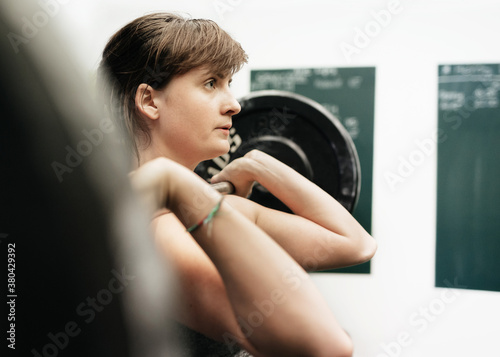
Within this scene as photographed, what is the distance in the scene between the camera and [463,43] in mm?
1706

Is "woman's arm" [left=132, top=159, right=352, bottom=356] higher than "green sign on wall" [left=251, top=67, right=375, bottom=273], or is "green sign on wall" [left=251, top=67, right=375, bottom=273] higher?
"green sign on wall" [left=251, top=67, right=375, bottom=273]

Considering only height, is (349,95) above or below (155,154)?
above

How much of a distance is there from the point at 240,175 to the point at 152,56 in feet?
0.84

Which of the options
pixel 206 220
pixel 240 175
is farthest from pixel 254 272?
pixel 240 175

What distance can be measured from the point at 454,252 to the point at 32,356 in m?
1.71

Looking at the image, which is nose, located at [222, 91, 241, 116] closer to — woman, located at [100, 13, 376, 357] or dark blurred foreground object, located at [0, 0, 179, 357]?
woman, located at [100, 13, 376, 357]

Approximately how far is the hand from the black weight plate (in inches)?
16.0

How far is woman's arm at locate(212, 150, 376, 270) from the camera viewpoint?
0.81m

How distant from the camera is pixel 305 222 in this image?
825 millimetres

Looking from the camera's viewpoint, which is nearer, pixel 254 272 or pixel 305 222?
pixel 254 272

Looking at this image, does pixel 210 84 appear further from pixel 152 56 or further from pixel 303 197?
pixel 303 197

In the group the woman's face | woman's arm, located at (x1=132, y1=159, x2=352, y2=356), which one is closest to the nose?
the woman's face

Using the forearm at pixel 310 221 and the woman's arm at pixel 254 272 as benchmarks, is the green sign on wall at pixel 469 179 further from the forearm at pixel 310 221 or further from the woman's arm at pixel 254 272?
the woman's arm at pixel 254 272

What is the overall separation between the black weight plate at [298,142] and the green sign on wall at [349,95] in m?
0.50
